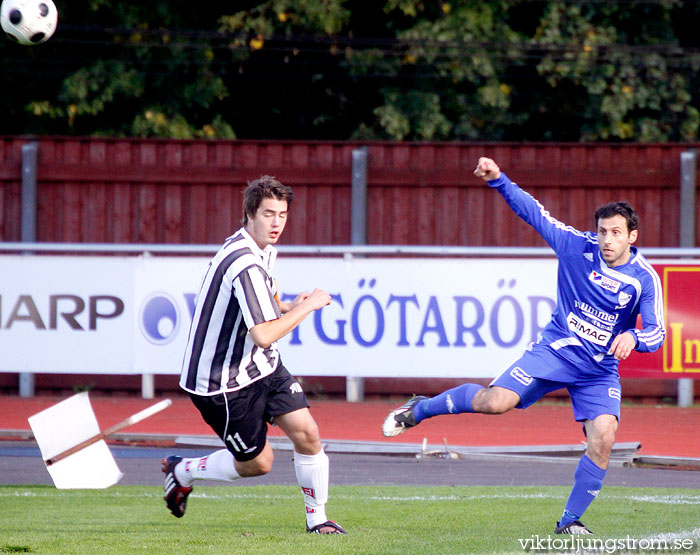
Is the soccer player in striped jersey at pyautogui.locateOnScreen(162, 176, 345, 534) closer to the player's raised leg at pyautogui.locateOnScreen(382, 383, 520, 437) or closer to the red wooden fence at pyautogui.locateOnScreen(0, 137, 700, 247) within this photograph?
the player's raised leg at pyautogui.locateOnScreen(382, 383, 520, 437)

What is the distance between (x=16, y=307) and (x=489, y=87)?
27.9ft

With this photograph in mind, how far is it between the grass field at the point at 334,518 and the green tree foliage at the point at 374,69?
32.4 ft

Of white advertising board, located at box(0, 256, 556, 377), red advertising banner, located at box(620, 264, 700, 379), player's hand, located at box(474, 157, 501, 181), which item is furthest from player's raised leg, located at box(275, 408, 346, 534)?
red advertising banner, located at box(620, 264, 700, 379)

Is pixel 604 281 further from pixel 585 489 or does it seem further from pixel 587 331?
pixel 585 489

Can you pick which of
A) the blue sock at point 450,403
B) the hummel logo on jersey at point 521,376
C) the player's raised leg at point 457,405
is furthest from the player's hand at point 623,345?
the blue sock at point 450,403

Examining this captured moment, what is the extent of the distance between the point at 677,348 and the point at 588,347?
565 centimetres

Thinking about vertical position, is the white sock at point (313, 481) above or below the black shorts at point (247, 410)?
below

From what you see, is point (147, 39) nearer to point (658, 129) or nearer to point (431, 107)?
point (431, 107)

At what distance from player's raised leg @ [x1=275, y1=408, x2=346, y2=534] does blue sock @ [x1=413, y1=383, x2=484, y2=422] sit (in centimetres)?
71

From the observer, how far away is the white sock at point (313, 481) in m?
5.79

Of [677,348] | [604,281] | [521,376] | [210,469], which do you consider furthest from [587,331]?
[677,348]

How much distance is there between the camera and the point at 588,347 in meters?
5.97

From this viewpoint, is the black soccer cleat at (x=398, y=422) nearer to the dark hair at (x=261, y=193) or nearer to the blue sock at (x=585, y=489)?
the blue sock at (x=585, y=489)

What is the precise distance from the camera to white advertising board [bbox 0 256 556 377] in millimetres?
11430
